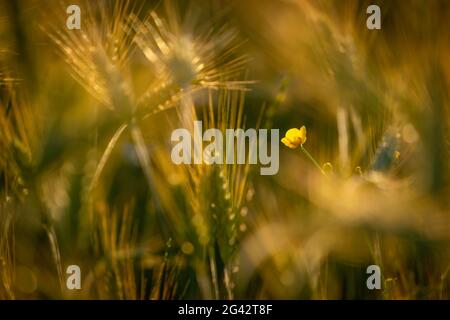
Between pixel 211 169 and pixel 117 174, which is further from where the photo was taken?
pixel 117 174

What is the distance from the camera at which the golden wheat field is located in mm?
1029

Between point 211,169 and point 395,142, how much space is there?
272 mm

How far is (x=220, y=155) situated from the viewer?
40.6 inches

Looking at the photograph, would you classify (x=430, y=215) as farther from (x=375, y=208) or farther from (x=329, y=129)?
(x=329, y=129)

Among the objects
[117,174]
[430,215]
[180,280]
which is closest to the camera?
[430,215]

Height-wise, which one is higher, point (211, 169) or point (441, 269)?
point (211, 169)

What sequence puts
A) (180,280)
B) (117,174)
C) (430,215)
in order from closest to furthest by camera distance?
(430,215), (180,280), (117,174)

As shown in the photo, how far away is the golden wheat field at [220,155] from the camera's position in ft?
3.38

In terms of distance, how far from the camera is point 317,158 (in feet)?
3.83

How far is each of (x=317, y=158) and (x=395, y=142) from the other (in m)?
0.18
